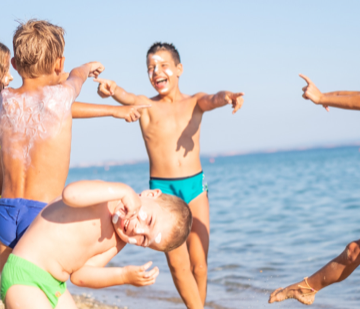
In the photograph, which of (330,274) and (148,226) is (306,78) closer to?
(330,274)

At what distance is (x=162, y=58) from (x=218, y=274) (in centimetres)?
341

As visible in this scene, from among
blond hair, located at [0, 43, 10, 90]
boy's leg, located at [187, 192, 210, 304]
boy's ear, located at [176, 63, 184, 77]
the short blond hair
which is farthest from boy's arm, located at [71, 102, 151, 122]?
boy's ear, located at [176, 63, 184, 77]

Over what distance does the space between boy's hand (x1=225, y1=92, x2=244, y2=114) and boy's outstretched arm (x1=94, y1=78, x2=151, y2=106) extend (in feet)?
3.40

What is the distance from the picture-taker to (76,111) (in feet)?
11.2

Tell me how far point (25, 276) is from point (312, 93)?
2.71m

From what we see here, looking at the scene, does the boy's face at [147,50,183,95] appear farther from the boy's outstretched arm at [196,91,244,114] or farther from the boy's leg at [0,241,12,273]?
the boy's leg at [0,241,12,273]

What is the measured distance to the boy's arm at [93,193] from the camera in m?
2.45

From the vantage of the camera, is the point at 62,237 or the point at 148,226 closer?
the point at 62,237

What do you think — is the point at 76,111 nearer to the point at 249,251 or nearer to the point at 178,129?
the point at 178,129

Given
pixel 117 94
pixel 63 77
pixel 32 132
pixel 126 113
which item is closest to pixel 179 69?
pixel 117 94

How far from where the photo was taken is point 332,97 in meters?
3.90

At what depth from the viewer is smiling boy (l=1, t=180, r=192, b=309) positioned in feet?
8.39

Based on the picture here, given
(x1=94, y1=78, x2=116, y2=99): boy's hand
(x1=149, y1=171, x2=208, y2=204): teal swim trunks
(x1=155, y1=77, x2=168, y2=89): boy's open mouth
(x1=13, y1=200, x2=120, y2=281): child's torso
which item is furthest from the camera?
(x1=155, y1=77, x2=168, y2=89): boy's open mouth

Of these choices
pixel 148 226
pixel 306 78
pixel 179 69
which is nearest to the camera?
pixel 148 226
